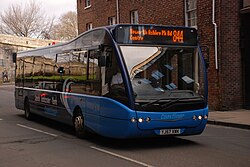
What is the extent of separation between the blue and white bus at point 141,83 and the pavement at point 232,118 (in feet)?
14.4

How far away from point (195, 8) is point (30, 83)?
8.33 metres

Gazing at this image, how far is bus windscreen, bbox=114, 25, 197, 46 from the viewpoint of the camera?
9391 millimetres

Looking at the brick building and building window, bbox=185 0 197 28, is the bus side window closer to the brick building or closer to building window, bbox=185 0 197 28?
the brick building

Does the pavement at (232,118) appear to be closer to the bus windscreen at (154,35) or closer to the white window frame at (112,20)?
the bus windscreen at (154,35)

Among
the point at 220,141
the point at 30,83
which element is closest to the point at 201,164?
the point at 220,141

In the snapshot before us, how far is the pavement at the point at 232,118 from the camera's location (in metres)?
13.7

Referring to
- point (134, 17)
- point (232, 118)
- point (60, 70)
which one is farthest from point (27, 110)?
point (134, 17)

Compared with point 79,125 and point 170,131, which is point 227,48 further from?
point 170,131

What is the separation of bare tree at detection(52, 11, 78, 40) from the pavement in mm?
57795

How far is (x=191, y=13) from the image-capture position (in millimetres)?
19891

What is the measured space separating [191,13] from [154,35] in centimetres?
1077

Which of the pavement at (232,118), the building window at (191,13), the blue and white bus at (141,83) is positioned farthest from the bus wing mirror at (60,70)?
the building window at (191,13)

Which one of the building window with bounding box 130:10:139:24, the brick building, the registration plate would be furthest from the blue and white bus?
the building window with bounding box 130:10:139:24

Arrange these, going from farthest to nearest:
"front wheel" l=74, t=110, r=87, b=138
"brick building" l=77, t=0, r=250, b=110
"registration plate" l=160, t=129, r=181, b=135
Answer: "brick building" l=77, t=0, r=250, b=110, "front wheel" l=74, t=110, r=87, b=138, "registration plate" l=160, t=129, r=181, b=135
